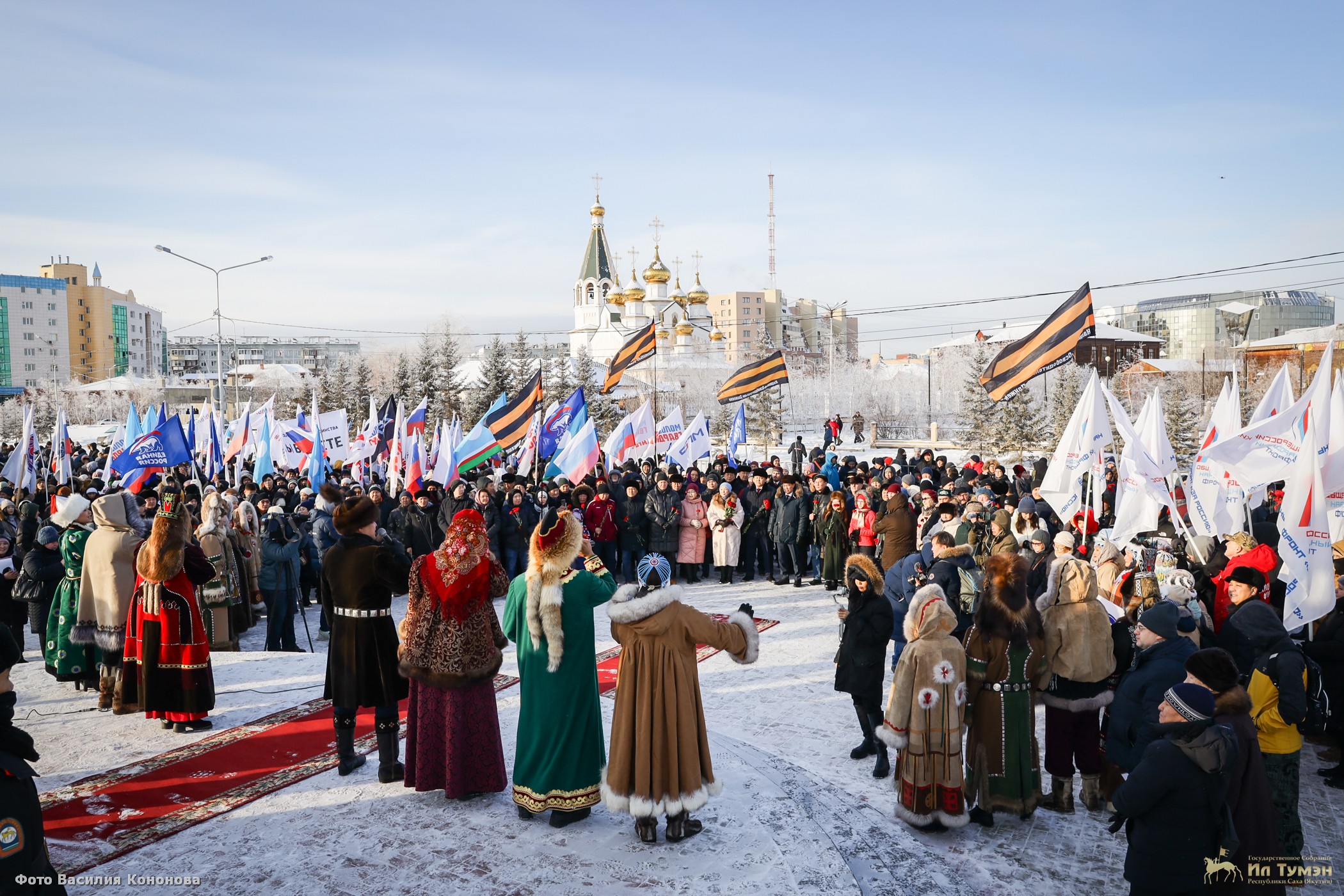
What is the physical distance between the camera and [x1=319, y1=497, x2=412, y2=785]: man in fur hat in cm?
557

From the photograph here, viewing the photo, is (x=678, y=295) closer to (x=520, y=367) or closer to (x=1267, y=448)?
(x=520, y=367)

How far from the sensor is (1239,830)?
3906 mm

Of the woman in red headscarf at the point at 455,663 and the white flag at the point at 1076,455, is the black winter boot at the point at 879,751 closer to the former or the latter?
the woman in red headscarf at the point at 455,663

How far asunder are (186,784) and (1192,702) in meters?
5.97

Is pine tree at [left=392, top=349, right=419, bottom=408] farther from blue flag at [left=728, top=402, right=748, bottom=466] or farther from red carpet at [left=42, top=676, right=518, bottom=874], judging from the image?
red carpet at [left=42, top=676, right=518, bottom=874]

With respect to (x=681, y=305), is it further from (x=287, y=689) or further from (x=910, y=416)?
(x=287, y=689)

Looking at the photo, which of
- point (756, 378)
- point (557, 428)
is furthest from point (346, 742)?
point (756, 378)

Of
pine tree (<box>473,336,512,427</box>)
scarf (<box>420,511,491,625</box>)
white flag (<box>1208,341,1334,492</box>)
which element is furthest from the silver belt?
pine tree (<box>473,336,512,427</box>)

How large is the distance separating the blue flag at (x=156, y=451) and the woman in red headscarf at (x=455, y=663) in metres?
12.5

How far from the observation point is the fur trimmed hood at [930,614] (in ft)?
17.8

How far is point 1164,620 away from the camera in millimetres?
5195

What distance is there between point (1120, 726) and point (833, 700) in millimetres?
3178

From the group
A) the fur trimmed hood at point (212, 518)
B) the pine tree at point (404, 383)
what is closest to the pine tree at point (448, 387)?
the pine tree at point (404, 383)

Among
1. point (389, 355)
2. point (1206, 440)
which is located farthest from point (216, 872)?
point (389, 355)
